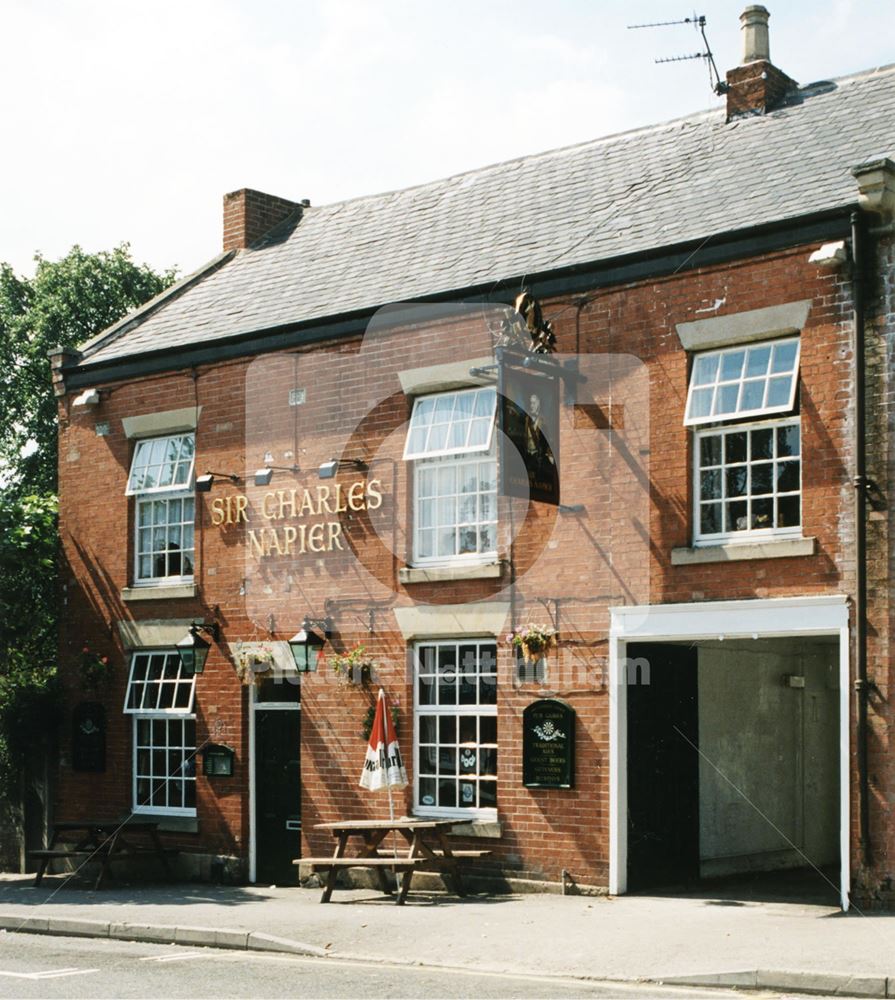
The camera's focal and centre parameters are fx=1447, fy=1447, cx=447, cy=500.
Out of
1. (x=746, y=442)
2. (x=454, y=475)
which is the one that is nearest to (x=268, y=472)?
(x=454, y=475)

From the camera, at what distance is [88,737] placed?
19.4 metres

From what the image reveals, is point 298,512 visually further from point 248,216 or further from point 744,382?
point 248,216

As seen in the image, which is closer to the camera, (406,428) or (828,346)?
(828,346)

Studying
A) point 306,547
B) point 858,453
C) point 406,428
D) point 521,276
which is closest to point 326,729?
point 306,547

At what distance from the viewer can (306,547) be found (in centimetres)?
1733

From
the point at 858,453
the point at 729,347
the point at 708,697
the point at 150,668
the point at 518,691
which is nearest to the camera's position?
the point at 858,453

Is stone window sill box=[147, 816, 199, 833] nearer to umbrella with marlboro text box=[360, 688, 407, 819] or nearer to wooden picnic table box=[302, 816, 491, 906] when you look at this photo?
wooden picnic table box=[302, 816, 491, 906]

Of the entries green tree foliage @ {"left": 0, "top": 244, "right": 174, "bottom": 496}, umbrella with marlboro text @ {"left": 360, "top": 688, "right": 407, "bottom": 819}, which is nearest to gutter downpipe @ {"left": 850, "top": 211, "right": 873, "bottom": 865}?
umbrella with marlboro text @ {"left": 360, "top": 688, "right": 407, "bottom": 819}

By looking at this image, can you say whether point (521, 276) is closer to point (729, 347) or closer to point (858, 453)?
point (729, 347)

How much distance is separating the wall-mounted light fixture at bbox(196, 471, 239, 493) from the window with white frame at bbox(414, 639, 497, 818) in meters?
3.53

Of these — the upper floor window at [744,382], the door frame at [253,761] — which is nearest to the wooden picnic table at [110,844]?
A: the door frame at [253,761]

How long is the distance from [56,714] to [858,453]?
1173 cm

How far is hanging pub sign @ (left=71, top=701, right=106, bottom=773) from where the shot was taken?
19.3m

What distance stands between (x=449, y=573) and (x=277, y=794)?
3.84 metres
